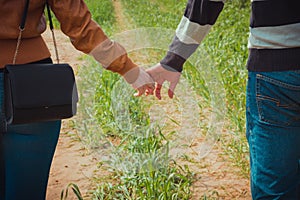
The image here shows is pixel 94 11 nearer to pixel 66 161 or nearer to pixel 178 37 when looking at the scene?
pixel 66 161

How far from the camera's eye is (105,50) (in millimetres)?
1908

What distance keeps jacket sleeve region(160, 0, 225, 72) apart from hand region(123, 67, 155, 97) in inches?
3.3

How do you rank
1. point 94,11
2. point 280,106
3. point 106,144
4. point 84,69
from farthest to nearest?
1. point 94,11
2. point 106,144
3. point 84,69
4. point 280,106

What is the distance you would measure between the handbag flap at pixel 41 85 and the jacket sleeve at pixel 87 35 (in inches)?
4.5

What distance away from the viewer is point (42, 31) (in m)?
1.79

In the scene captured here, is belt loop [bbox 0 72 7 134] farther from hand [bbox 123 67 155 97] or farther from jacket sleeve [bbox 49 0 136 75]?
hand [bbox 123 67 155 97]

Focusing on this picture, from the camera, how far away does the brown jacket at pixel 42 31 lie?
165 centimetres

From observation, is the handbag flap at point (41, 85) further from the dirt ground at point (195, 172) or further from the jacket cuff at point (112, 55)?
the dirt ground at point (195, 172)

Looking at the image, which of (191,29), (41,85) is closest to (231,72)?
(191,29)

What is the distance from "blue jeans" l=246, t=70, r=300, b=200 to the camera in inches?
60.2

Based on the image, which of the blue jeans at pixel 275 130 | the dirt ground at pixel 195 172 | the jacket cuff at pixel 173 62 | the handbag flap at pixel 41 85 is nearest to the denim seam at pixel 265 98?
the blue jeans at pixel 275 130

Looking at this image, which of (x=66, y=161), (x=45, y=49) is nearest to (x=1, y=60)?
(x=45, y=49)

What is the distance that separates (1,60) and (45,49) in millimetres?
174

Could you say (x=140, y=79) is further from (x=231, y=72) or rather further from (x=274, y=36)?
(x=231, y=72)
